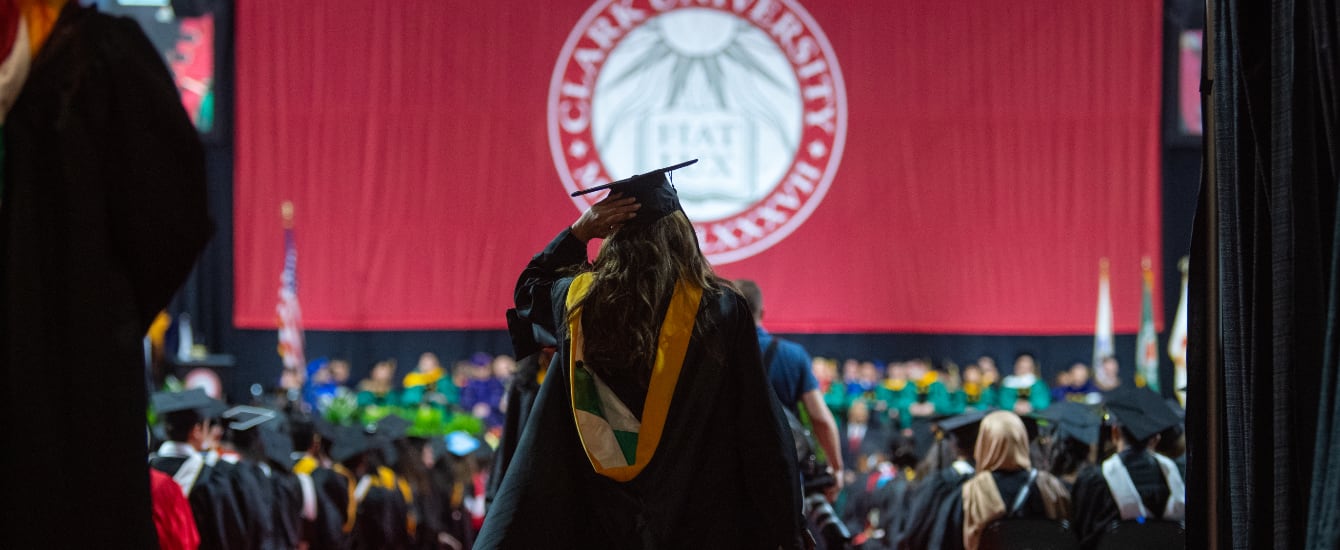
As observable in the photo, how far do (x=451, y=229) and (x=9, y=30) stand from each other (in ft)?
39.0

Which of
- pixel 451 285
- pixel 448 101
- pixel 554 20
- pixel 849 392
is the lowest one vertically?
pixel 849 392

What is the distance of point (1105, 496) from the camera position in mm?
5051

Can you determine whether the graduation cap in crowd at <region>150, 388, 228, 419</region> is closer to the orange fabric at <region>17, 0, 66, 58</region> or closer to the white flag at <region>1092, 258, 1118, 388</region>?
the orange fabric at <region>17, 0, 66, 58</region>

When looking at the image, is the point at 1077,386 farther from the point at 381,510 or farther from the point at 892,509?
the point at 381,510

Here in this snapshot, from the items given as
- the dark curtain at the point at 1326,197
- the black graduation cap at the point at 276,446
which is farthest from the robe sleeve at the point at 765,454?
the black graduation cap at the point at 276,446

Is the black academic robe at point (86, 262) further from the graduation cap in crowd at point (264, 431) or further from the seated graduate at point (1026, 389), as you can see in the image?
the seated graduate at point (1026, 389)

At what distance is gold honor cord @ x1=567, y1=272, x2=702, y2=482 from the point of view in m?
2.88

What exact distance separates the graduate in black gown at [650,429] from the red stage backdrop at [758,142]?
10359 mm

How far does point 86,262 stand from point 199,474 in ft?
12.3

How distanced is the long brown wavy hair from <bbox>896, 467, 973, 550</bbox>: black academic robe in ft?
9.34

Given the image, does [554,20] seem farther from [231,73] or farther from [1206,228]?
[1206,228]

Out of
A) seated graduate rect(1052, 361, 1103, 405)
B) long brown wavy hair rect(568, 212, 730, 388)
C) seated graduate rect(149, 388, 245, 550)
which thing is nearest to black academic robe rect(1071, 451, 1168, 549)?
long brown wavy hair rect(568, 212, 730, 388)

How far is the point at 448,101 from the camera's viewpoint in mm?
13570

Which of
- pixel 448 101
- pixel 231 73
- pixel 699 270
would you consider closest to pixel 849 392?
pixel 448 101
